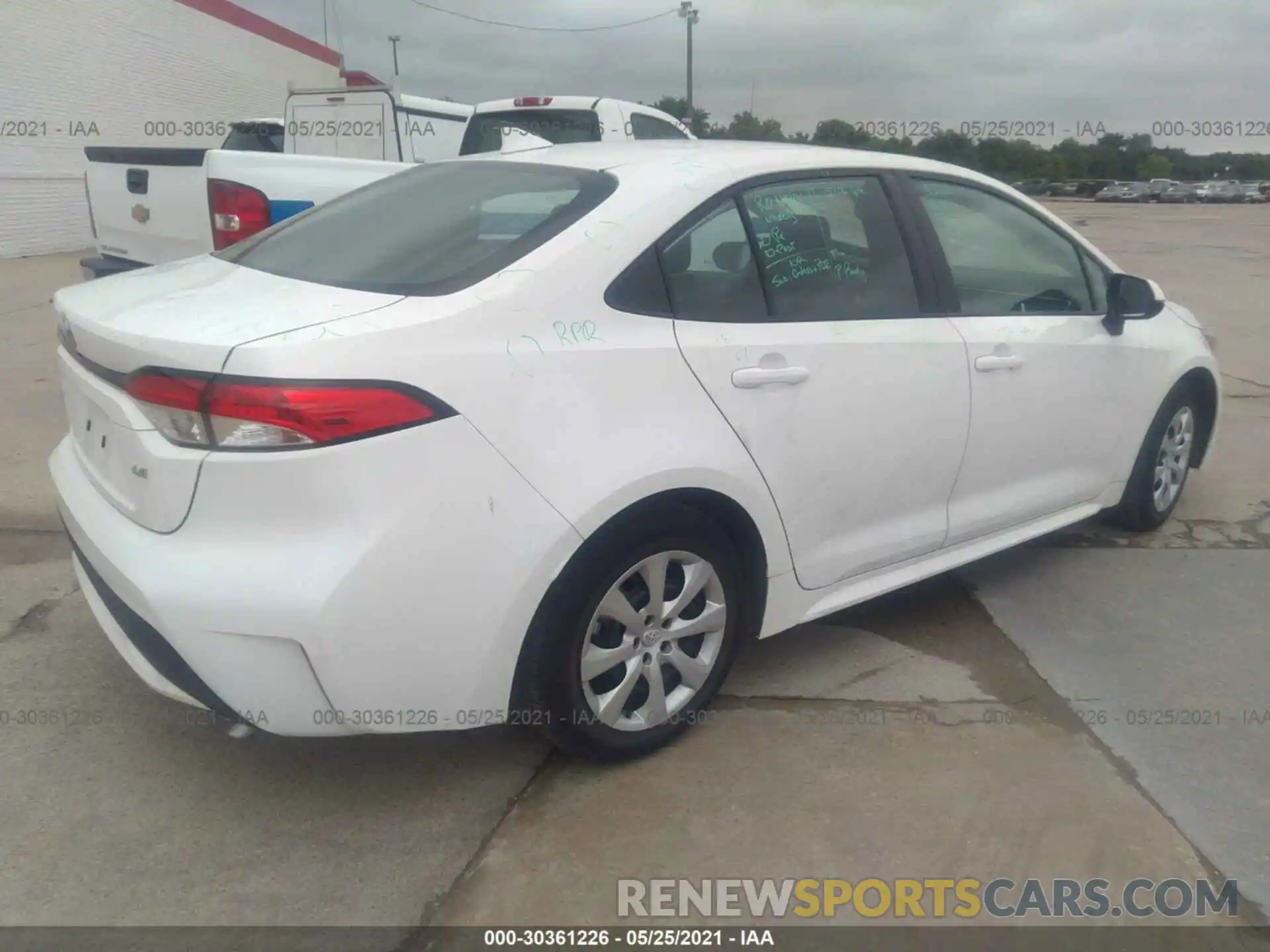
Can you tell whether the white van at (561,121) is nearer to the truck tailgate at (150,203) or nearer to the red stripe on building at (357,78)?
the truck tailgate at (150,203)

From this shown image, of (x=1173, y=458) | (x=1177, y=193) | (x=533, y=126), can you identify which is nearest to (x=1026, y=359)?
(x=1173, y=458)

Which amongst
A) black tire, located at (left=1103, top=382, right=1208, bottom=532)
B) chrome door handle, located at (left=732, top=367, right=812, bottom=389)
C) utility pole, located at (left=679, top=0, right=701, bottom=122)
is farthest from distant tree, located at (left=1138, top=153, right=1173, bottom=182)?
chrome door handle, located at (left=732, top=367, right=812, bottom=389)

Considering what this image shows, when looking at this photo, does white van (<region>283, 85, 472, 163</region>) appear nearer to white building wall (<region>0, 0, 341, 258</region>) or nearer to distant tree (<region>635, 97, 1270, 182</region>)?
distant tree (<region>635, 97, 1270, 182</region>)

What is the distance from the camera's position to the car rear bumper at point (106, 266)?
6.25 metres

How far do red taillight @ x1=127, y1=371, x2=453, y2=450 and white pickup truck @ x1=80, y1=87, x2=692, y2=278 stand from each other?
2733mm

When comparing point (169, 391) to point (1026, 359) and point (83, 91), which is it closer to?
point (1026, 359)

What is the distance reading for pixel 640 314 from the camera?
281cm

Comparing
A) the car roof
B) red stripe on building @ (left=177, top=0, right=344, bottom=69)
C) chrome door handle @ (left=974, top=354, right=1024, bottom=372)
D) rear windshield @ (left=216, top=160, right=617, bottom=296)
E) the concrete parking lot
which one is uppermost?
red stripe on building @ (left=177, top=0, right=344, bottom=69)

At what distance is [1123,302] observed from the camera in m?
4.17

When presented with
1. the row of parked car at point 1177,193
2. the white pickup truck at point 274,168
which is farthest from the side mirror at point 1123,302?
the row of parked car at point 1177,193

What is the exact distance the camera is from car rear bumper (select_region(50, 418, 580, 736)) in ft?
7.63

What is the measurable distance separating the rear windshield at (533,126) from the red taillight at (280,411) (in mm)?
6849

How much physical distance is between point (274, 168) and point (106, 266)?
4.80ft

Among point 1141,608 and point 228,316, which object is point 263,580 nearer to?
point 228,316
